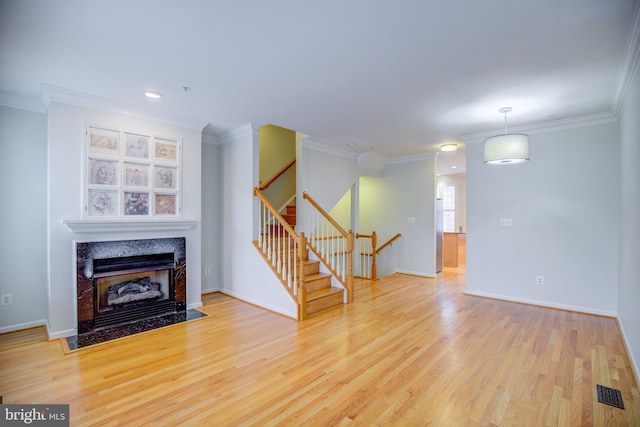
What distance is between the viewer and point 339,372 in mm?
2619

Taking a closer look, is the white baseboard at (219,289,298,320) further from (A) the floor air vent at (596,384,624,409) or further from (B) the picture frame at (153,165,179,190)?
(A) the floor air vent at (596,384,624,409)

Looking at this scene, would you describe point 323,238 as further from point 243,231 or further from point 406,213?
point 406,213

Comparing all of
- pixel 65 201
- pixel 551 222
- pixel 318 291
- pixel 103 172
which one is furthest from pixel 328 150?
pixel 65 201

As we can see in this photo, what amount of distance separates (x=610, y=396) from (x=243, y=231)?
4.34 meters

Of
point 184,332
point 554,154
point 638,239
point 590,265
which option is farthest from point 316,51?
point 590,265

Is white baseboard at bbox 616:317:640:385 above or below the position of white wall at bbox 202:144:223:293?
below

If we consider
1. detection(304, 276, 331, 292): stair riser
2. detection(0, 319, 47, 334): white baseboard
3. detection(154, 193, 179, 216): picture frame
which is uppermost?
detection(154, 193, 179, 216): picture frame

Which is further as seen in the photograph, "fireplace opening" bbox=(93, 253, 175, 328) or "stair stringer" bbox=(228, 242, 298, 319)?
"stair stringer" bbox=(228, 242, 298, 319)

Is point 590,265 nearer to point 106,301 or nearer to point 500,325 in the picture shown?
point 500,325

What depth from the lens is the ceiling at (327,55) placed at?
195 cm

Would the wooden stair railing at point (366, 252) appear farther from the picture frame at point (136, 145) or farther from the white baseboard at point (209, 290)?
the picture frame at point (136, 145)

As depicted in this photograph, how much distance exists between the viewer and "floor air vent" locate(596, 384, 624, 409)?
220cm

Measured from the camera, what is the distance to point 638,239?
244 centimetres

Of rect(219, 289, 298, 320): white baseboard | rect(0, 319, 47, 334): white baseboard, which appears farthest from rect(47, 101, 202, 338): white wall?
rect(219, 289, 298, 320): white baseboard
